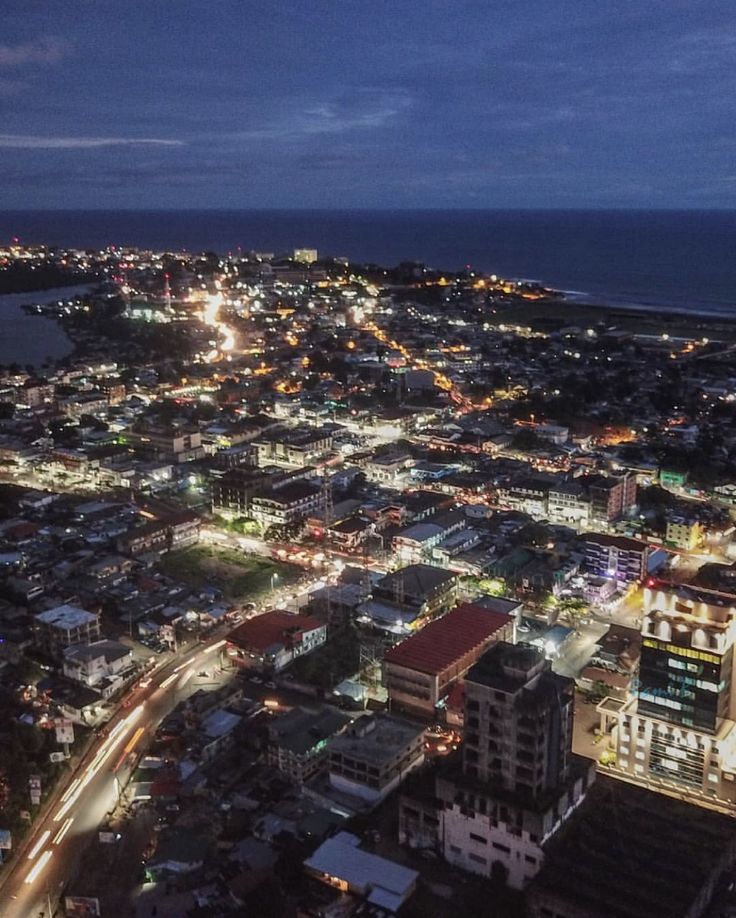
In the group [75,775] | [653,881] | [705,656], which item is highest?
[705,656]

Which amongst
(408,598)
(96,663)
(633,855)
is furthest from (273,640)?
(633,855)

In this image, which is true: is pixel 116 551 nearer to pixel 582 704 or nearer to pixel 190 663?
pixel 190 663

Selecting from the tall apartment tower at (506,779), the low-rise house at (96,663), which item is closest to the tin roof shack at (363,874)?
the tall apartment tower at (506,779)

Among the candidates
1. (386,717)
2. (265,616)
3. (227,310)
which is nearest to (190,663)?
(265,616)

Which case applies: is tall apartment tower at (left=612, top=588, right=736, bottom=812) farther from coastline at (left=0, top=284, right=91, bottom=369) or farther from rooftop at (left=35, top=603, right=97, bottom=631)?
coastline at (left=0, top=284, right=91, bottom=369)

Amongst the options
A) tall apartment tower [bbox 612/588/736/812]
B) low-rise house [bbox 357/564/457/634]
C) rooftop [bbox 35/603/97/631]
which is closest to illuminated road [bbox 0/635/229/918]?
rooftop [bbox 35/603/97/631]

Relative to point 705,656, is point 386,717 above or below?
below
